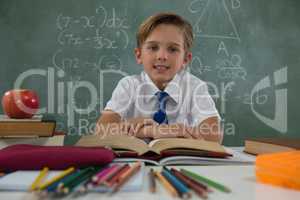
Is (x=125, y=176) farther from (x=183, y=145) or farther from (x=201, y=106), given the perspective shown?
(x=201, y=106)

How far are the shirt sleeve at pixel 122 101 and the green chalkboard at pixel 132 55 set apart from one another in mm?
1260

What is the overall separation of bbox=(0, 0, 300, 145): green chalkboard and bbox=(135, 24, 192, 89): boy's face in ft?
4.51

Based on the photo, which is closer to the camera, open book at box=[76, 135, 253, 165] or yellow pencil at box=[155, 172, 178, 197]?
yellow pencil at box=[155, 172, 178, 197]

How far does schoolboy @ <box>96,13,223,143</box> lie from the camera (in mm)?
1645

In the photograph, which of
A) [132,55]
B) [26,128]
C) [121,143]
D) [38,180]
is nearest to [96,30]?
[132,55]

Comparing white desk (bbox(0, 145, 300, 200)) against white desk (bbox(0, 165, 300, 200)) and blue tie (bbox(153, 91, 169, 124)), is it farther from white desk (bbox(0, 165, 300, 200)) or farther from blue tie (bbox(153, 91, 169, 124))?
blue tie (bbox(153, 91, 169, 124))

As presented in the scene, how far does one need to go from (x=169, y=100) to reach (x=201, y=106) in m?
0.15

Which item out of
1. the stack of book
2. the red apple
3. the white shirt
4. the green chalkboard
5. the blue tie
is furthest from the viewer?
the green chalkboard

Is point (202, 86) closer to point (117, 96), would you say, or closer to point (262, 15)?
point (117, 96)

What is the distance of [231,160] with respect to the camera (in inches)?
32.6

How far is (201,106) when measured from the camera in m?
1.71

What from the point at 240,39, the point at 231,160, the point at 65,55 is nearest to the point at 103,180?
the point at 231,160

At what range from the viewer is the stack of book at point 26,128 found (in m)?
1.06

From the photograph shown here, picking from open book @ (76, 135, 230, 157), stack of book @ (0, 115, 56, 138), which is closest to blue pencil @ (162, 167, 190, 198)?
open book @ (76, 135, 230, 157)
